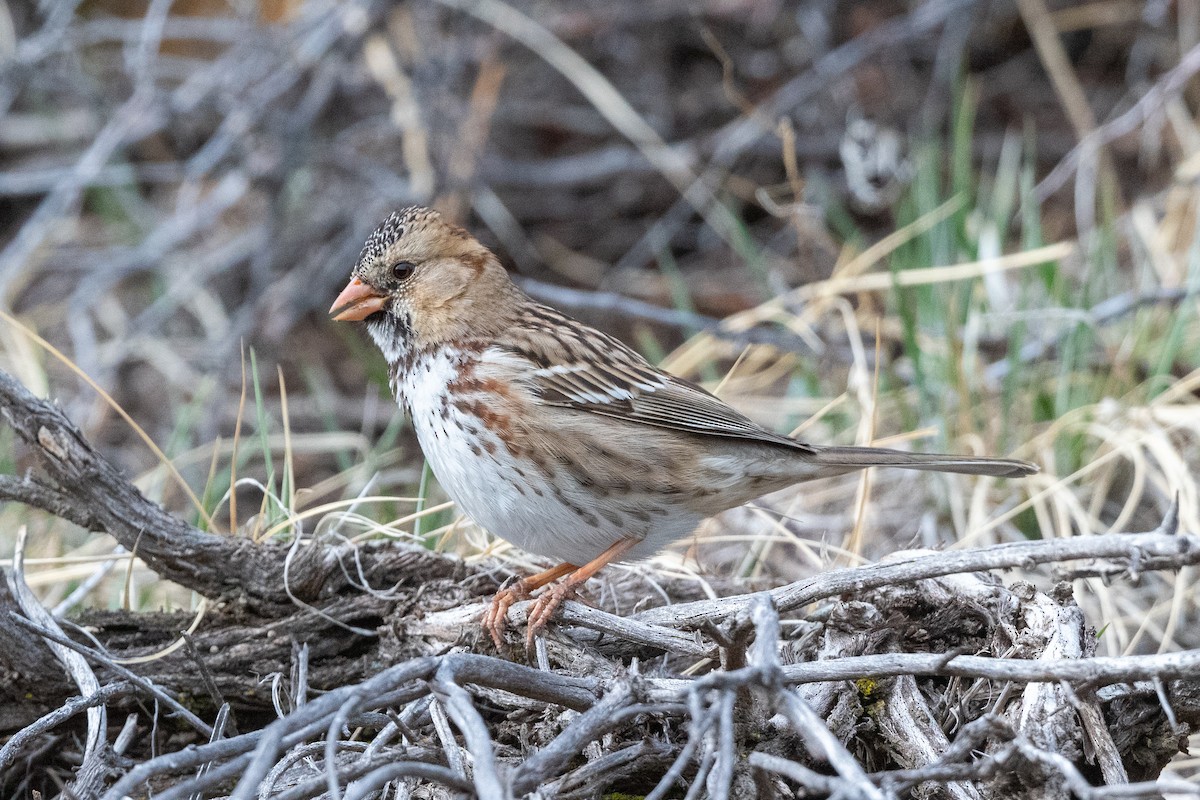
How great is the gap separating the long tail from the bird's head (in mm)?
981

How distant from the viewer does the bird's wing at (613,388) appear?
3.35m

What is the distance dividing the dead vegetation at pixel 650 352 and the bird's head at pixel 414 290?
17.1 inches

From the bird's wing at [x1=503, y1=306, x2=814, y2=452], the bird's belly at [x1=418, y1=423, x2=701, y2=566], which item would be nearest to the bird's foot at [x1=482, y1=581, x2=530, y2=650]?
the bird's belly at [x1=418, y1=423, x2=701, y2=566]

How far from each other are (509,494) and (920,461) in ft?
3.43

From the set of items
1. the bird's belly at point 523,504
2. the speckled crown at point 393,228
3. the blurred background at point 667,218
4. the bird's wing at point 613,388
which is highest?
the blurred background at point 667,218

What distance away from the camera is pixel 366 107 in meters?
6.89

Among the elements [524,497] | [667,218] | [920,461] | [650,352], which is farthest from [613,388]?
[667,218]

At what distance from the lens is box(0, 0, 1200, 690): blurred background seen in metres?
4.39

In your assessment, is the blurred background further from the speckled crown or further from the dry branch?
the dry branch

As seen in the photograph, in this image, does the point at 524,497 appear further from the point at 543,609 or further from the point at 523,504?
the point at 543,609

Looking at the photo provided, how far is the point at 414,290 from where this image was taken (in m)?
3.44

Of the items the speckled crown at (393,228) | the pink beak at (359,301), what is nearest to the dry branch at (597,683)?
the pink beak at (359,301)

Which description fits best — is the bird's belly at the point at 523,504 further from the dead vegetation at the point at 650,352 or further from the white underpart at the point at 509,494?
the dead vegetation at the point at 650,352

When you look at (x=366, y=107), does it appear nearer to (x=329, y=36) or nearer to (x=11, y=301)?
(x=329, y=36)
